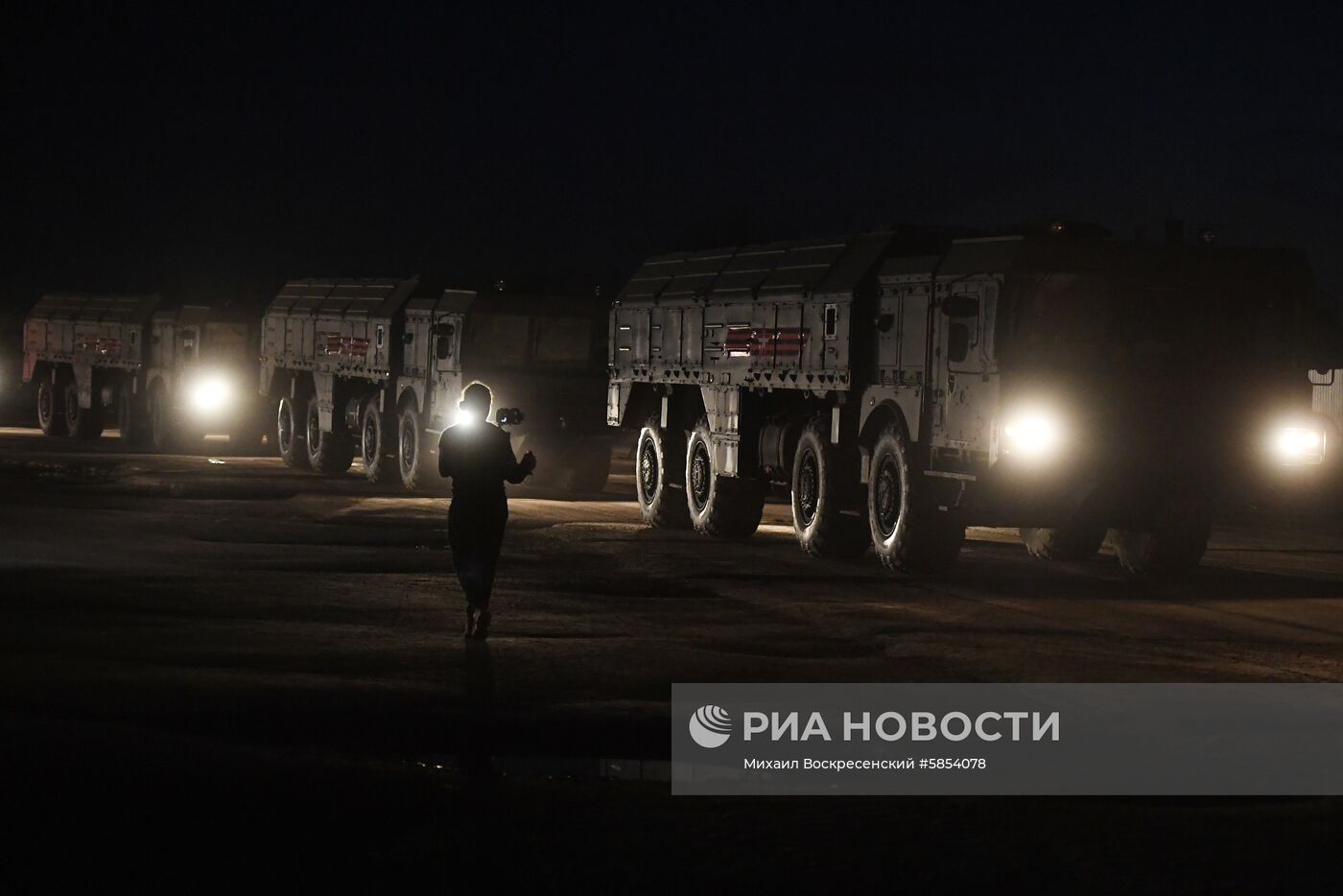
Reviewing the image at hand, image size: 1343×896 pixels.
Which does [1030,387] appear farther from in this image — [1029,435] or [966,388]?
[966,388]

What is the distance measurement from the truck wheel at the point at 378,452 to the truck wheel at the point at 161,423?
Answer: 10.6 metres

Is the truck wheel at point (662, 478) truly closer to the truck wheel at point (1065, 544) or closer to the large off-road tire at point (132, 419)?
the truck wheel at point (1065, 544)

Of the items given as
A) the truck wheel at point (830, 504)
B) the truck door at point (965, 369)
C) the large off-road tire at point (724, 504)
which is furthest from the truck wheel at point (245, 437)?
the truck door at point (965, 369)

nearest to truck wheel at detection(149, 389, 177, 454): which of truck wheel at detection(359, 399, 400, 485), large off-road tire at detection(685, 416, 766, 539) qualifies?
truck wheel at detection(359, 399, 400, 485)

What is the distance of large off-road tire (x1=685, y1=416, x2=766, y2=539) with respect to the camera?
2317 cm

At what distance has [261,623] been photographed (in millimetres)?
13883

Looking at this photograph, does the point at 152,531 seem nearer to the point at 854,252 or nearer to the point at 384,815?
the point at 854,252

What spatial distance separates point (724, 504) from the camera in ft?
76.4

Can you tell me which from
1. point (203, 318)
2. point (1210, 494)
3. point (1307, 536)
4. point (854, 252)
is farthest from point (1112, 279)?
point (203, 318)

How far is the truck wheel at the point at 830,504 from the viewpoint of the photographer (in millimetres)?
20750

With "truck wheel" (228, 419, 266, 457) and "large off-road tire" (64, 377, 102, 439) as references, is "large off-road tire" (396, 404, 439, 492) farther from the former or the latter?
"large off-road tire" (64, 377, 102, 439)

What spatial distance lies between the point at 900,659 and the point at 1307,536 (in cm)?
1514
